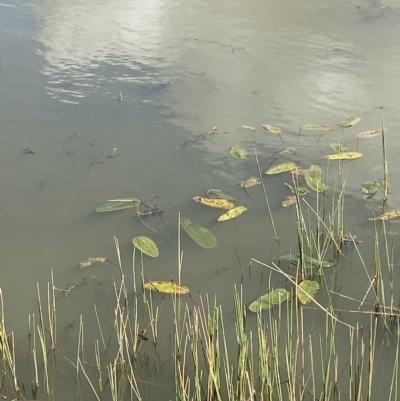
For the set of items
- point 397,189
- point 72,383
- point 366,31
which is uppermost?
point 366,31

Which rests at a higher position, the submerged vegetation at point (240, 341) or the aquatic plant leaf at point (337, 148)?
the aquatic plant leaf at point (337, 148)

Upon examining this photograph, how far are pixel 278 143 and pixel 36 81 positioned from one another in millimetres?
1464

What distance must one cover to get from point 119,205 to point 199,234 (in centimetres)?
37

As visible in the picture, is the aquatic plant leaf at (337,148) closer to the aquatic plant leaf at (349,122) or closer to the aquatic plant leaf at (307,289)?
the aquatic plant leaf at (349,122)

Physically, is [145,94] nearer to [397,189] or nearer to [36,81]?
[36,81]

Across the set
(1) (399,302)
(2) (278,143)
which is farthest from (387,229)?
(2) (278,143)

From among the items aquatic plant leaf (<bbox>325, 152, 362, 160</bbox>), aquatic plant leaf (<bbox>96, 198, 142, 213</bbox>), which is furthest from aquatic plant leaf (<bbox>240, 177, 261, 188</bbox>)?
aquatic plant leaf (<bbox>96, 198, 142, 213</bbox>)

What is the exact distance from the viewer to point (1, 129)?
2980mm

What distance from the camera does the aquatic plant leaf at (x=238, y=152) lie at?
9.02 ft

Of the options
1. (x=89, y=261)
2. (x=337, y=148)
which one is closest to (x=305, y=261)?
(x=89, y=261)

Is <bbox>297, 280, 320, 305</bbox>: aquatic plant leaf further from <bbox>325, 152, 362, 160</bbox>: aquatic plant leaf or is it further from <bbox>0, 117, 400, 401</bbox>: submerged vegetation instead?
<bbox>325, 152, 362, 160</bbox>: aquatic plant leaf

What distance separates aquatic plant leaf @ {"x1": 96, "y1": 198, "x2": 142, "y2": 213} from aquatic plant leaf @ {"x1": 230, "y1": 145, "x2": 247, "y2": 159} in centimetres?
56

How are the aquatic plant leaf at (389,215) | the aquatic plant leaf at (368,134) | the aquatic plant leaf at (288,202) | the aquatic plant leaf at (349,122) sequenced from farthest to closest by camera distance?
the aquatic plant leaf at (349,122)
the aquatic plant leaf at (368,134)
the aquatic plant leaf at (288,202)
the aquatic plant leaf at (389,215)

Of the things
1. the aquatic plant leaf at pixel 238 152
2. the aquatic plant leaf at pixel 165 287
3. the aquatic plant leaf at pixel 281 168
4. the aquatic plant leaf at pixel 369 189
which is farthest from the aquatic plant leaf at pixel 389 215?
the aquatic plant leaf at pixel 165 287
